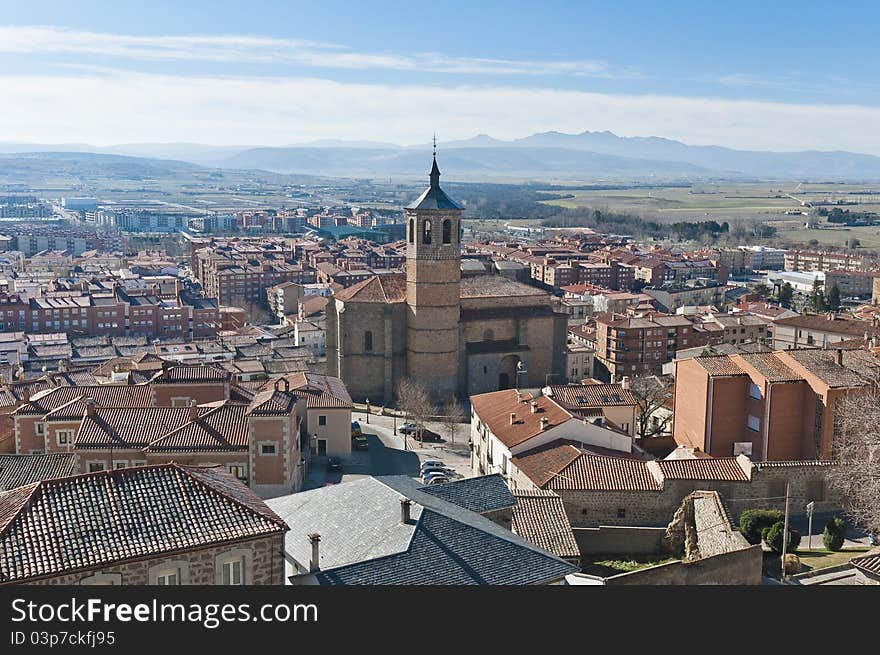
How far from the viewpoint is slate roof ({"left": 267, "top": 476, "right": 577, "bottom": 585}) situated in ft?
45.8

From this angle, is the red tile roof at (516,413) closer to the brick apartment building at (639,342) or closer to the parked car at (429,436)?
the parked car at (429,436)

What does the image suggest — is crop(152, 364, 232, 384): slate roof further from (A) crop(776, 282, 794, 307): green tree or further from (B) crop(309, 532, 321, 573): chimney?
(A) crop(776, 282, 794, 307): green tree

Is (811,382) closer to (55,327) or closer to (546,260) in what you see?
(55,327)

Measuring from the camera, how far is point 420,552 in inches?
568

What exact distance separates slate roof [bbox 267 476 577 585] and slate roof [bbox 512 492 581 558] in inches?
87.4

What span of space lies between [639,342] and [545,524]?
31773mm

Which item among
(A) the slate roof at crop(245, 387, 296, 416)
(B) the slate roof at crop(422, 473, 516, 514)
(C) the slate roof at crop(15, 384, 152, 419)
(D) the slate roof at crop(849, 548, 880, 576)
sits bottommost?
(D) the slate roof at crop(849, 548, 880, 576)

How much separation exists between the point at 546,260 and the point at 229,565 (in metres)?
78.8

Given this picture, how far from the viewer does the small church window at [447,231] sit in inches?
1636

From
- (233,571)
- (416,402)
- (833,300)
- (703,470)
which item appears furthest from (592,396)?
(833,300)

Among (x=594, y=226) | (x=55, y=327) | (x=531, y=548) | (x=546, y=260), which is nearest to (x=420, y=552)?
(x=531, y=548)

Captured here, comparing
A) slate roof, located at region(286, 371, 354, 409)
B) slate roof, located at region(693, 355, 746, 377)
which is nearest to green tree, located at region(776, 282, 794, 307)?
slate roof, located at region(693, 355, 746, 377)

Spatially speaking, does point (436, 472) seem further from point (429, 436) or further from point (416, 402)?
point (416, 402)

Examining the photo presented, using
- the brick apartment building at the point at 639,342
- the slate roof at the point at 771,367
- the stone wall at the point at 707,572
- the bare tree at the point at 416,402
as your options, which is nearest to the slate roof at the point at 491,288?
the bare tree at the point at 416,402
